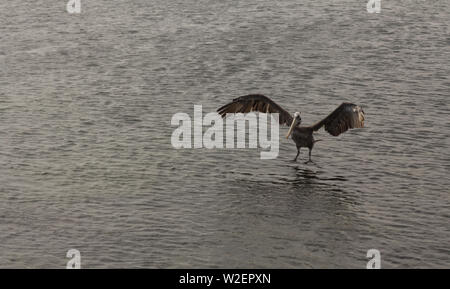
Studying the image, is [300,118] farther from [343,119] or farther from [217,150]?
[217,150]

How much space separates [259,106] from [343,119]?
12.1ft

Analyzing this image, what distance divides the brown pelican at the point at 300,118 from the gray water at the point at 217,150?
4.26ft

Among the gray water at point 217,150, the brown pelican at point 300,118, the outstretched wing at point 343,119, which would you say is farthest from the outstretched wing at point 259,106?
the gray water at point 217,150

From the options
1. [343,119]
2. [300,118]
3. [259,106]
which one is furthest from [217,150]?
[343,119]

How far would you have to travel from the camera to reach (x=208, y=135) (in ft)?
132

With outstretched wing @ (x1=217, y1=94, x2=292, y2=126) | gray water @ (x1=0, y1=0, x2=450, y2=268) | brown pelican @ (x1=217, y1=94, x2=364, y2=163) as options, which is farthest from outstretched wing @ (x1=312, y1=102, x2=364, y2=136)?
gray water @ (x1=0, y1=0, x2=450, y2=268)

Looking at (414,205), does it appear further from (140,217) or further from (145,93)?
(145,93)

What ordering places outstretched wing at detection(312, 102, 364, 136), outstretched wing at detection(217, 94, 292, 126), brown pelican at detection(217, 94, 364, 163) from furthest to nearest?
outstretched wing at detection(217, 94, 292, 126) < brown pelican at detection(217, 94, 364, 163) < outstretched wing at detection(312, 102, 364, 136)

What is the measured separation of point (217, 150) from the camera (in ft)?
126

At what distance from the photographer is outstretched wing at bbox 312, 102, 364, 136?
35188mm

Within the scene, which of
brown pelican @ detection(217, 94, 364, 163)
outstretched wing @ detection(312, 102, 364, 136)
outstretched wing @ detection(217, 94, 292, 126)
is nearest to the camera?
outstretched wing @ detection(312, 102, 364, 136)

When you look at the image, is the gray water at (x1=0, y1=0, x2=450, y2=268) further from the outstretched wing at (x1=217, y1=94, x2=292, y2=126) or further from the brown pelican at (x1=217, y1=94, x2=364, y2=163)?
the outstretched wing at (x1=217, y1=94, x2=292, y2=126)

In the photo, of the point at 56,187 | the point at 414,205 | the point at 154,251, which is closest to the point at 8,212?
the point at 56,187
